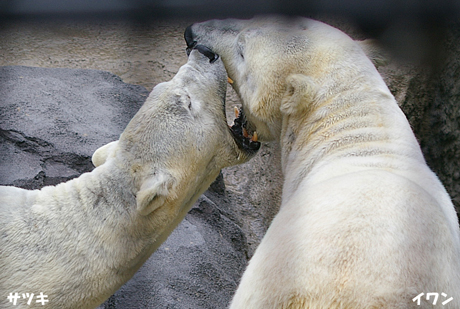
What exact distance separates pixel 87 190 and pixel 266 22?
1.18m

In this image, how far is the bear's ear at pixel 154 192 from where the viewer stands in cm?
212

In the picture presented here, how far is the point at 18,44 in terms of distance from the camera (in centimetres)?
463

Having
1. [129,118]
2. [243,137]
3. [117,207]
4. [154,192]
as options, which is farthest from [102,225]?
[129,118]

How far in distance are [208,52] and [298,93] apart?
2.15 ft

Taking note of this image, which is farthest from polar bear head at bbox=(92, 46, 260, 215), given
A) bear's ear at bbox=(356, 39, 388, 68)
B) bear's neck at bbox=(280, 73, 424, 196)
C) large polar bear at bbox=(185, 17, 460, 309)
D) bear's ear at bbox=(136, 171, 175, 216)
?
bear's ear at bbox=(356, 39, 388, 68)

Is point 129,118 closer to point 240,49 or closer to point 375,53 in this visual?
point 240,49

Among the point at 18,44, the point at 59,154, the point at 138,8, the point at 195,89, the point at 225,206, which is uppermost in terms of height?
the point at 138,8

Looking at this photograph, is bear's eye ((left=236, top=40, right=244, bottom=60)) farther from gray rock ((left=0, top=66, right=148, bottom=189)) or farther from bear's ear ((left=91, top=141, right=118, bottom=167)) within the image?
gray rock ((left=0, top=66, right=148, bottom=189))

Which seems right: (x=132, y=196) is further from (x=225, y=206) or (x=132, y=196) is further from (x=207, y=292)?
(x=225, y=206)

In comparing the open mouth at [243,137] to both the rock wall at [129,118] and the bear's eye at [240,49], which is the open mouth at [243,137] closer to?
the bear's eye at [240,49]

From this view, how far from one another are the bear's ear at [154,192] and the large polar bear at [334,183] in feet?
1.71

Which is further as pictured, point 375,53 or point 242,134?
point 242,134

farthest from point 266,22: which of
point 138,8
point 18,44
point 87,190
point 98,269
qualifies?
point 18,44

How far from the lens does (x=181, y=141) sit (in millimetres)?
2291
